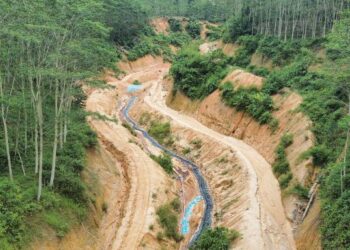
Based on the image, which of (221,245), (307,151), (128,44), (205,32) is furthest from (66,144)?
(205,32)

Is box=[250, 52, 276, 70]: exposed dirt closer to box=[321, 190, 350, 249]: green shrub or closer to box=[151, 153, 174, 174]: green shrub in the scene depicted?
box=[151, 153, 174, 174]: green shrub

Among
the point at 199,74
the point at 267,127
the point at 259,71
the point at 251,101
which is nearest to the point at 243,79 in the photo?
the point at 259,71

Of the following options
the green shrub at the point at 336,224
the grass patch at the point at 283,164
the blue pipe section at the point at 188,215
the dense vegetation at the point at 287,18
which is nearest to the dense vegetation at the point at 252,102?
the grass patch at the point at 283,164

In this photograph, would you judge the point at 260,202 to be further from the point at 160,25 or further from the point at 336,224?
the point at 160,25

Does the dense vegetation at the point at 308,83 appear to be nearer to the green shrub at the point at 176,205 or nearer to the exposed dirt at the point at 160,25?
the green shrub at the point at 176,205

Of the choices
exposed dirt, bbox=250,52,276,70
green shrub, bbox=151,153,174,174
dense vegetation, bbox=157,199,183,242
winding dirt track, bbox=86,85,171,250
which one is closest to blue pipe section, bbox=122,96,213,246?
dense vegetation, bbox=157,199,183,242
